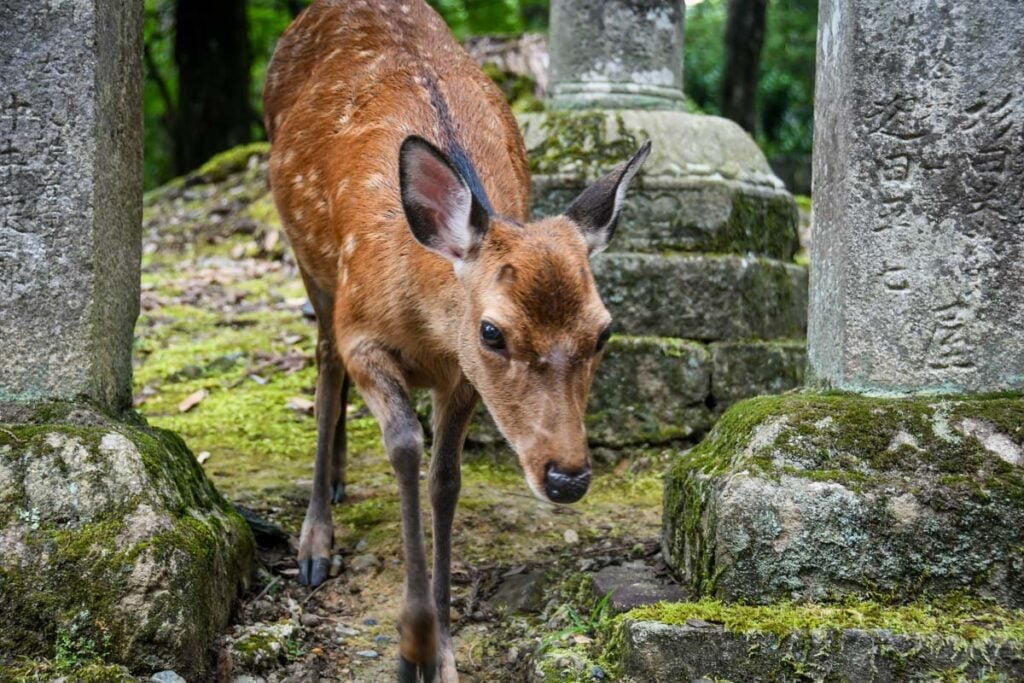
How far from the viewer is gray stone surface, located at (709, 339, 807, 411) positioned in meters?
6.36

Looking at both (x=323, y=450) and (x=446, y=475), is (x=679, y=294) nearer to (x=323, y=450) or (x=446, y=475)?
(x=323, y=450)

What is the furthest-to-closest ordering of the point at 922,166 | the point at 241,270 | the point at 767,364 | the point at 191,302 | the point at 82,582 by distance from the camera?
1. the point at 241,270
2. the point at 191,302
3. the point at 767,364
4. the point at 922,166
5. the point at 82,582

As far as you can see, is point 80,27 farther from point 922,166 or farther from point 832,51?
point 922,166

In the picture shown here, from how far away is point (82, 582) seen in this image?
377 centimetres

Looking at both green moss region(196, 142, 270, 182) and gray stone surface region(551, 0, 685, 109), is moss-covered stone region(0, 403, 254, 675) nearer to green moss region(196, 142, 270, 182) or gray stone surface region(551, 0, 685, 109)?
gray stone surface region(551, 0, 685, 109)

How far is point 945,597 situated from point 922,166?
1372 mm

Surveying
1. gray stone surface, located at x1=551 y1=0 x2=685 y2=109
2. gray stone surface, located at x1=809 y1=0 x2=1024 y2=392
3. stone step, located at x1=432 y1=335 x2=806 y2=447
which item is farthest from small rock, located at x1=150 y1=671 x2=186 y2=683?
gray stone surface, located at x1=551 y1=0 x2=685 y2=109

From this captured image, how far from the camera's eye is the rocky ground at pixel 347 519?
4328mm

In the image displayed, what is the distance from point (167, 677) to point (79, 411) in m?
0.97

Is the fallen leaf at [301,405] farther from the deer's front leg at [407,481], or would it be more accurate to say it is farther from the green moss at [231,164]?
the green moss at [231,164]

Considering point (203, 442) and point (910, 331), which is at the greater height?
point (910, 331)

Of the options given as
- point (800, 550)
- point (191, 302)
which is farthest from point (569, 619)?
point (191, 302)

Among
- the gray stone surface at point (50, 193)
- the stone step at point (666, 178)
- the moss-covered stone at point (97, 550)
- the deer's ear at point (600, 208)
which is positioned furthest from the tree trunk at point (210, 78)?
the deer's ear at point (600, 208)

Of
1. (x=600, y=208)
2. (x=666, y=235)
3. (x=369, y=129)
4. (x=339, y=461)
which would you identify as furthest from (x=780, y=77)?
(x=600, y=208)
